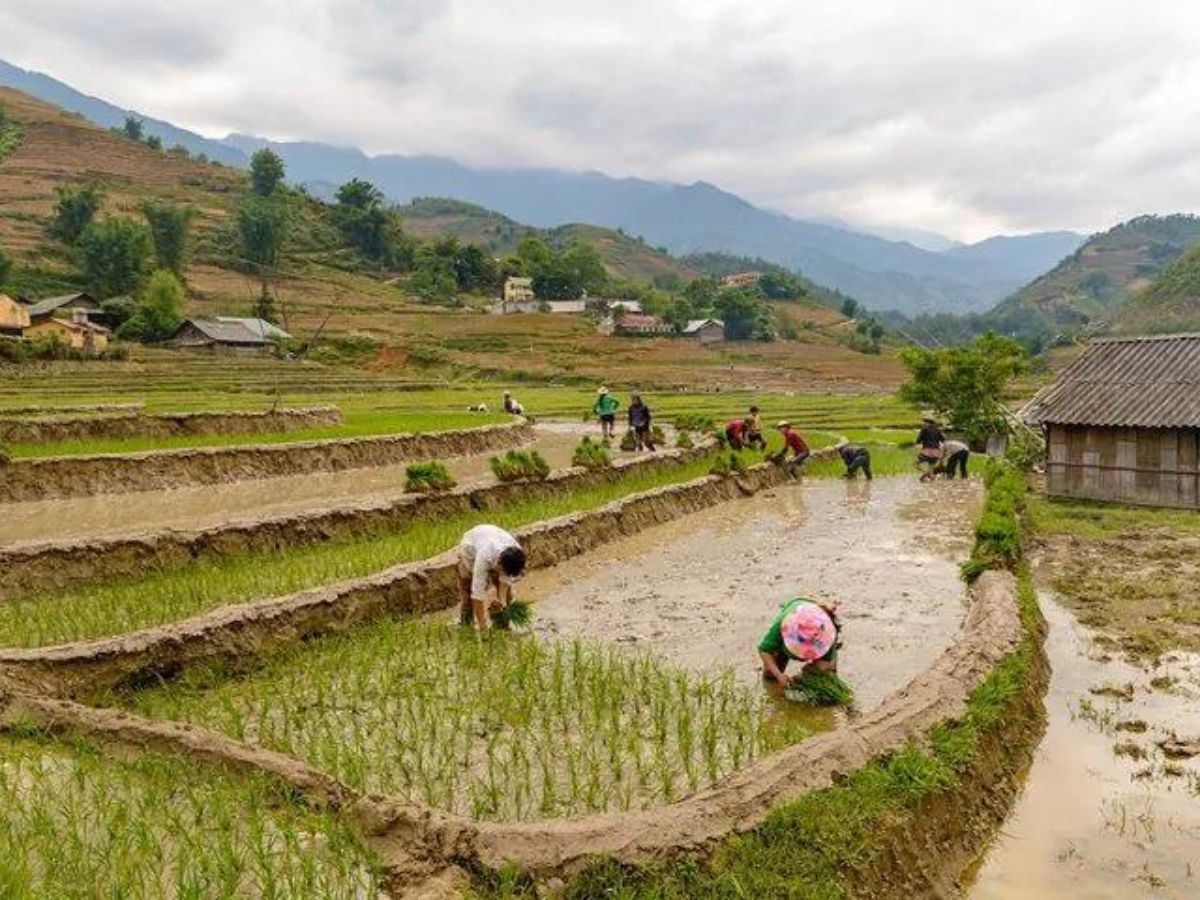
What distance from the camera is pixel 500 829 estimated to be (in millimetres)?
4664

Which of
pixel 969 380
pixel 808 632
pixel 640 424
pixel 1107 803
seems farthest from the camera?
pixel 969 380

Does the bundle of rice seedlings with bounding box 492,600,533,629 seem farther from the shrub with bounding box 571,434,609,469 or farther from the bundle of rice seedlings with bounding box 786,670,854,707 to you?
the shrub with bounding box 571,434,609,469

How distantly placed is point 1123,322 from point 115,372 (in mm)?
78880

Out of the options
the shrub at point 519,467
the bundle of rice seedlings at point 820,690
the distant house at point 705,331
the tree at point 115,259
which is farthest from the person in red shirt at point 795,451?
the distant house at point 705,331

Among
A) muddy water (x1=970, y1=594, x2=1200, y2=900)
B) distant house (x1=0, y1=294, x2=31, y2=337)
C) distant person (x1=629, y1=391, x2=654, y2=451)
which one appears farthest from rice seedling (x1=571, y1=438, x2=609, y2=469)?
distant house (x1=0, y1=294, x2=31, y2=337)

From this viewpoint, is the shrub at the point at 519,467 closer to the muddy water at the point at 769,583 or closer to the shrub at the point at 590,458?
the shrub at the point at 590,458

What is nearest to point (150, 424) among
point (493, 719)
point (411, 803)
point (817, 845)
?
point (493, 719)

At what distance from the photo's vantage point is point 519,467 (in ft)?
52.5

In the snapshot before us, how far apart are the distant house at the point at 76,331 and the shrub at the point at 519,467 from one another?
1377 inches

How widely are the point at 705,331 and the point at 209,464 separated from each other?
69.9 meters

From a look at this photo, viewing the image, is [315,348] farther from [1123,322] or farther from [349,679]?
[1123,322]

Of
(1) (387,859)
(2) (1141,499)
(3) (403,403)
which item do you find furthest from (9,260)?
(1) (387,859)

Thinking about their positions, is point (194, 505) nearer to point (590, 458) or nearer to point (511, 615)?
point (590, 458)

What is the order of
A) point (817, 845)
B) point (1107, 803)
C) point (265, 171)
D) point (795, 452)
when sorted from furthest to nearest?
point (265, 171)
point (795, 452)
point (1107, 803)
point (817, 845)
